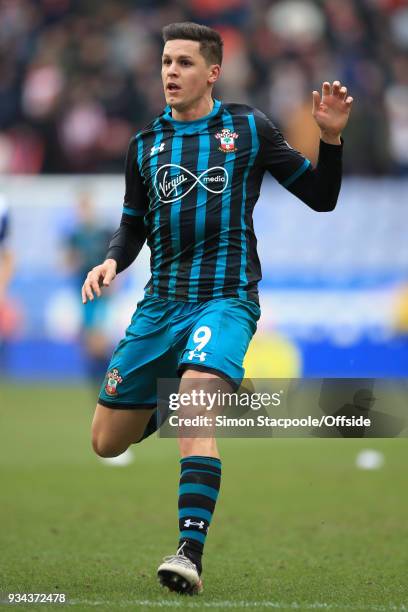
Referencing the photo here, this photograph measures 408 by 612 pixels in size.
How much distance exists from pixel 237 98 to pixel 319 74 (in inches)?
50.5

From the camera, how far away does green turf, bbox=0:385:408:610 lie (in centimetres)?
483

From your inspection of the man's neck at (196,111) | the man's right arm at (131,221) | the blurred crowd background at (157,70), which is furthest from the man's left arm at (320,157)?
the blurred crowd background at (157,70)

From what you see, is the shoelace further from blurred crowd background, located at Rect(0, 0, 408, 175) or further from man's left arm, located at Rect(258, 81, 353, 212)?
blurred crowd background, located at Rect(0, 0, 408, 175)

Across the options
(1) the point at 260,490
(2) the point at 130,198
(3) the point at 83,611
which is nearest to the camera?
(3) the point at 83,611

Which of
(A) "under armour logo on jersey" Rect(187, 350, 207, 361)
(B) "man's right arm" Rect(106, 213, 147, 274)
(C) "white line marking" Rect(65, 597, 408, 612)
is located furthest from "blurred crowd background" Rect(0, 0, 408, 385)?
(C) "white line marking" Rect(65, 597, 408, 612)

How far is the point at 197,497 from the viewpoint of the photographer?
Result: 477cm

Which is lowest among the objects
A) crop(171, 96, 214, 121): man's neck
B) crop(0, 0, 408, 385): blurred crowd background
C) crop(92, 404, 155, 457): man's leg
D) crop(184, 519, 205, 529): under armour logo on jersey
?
crop(184, 519, 205, 529): under armour logo on jersey

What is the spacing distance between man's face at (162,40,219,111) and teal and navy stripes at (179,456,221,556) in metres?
1.61

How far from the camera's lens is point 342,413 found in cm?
562

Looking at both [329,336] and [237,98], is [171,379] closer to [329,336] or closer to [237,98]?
[329,336]

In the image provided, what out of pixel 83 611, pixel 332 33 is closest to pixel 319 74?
pixel 332 33

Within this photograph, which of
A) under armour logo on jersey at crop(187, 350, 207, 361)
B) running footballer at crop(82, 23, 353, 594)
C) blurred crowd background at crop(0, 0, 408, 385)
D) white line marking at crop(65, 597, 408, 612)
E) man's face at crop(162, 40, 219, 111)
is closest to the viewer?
white line marking at crop(65, 597, 408, 612)

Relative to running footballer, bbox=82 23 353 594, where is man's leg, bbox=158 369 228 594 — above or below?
below

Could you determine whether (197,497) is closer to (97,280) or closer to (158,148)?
(97,280)
